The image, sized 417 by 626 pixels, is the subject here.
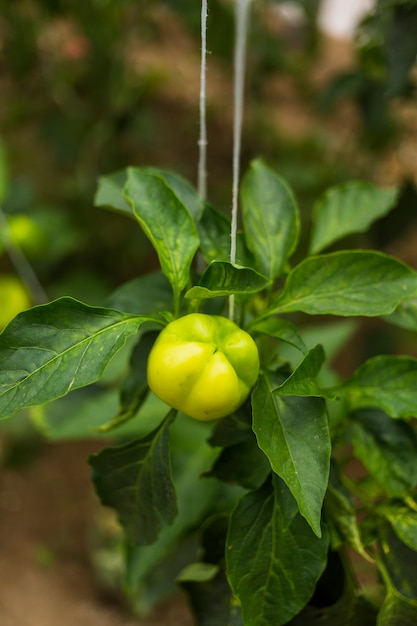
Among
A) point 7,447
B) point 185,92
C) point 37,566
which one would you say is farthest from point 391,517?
point 185,92

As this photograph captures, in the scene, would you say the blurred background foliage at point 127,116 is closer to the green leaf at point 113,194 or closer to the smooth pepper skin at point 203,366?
the green leaf at point 113,194

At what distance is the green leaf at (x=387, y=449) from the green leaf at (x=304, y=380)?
0.17 metres

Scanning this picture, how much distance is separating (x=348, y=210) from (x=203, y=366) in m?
0.34

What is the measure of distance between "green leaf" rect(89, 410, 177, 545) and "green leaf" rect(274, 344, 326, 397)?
0.15 meters

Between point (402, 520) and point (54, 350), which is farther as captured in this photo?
point (402, 520)

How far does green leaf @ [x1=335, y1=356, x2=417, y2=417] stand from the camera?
2.06ft

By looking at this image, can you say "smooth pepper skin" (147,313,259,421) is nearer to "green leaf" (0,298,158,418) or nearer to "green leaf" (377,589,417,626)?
"green leaf" (0,298,158,418)

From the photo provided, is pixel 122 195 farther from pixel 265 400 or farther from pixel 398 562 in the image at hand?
pixel 398 562

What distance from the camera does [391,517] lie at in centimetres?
65

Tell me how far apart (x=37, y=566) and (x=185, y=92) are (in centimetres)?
149

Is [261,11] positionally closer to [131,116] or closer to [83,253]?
[131,116]

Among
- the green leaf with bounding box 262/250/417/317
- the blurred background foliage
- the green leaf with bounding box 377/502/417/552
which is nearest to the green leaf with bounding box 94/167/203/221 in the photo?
the green leaf with bounding box 262/250/417/317

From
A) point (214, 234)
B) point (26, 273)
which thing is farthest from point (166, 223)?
point (26, 273)

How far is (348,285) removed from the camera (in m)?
0.61
